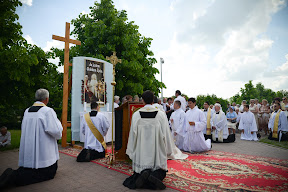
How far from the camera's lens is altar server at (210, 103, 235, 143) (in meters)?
9.85

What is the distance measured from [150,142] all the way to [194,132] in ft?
12.6

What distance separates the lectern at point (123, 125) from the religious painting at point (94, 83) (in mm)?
2993

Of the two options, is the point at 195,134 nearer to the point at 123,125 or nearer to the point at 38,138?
the point at 123,125

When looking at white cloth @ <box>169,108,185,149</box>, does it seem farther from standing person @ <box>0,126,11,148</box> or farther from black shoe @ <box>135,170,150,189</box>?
standing person @ <box>0,126,11,148</box>

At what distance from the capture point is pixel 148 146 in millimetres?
4098

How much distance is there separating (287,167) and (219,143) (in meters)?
4.37

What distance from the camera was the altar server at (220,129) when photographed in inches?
388

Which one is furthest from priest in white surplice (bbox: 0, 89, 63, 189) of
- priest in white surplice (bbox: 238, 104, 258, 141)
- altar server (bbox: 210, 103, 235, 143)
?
priest in white surplice (bbox: 238, 104, 258, 141)

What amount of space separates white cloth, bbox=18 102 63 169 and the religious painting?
4.09m

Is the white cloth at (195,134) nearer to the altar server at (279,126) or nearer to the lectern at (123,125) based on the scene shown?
the lectern at (123,125)

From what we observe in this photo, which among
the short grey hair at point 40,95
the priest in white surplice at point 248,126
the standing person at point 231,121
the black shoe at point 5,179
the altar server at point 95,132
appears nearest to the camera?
the black shoe at point 5,179

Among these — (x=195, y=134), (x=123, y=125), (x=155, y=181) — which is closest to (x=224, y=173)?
(x=155, y=181)

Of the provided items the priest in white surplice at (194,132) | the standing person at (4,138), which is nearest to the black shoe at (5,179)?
the standing person at (4,138)

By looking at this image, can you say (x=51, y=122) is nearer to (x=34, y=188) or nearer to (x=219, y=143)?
(x=34, y=188)
